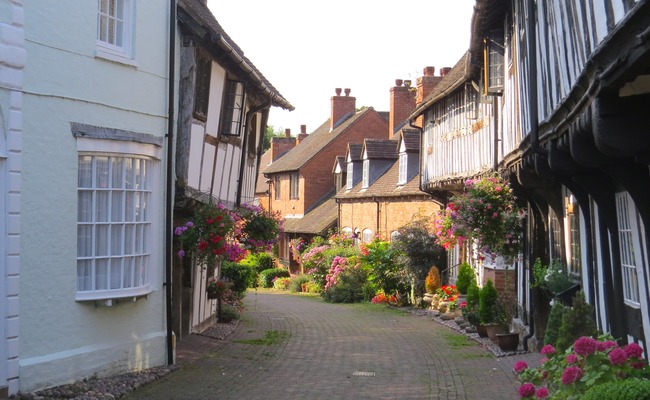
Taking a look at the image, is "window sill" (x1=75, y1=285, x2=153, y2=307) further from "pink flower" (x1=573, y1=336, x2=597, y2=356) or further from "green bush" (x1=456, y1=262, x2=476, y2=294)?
"green bush" (x1=456, y1=262, x2=476, y2=294)

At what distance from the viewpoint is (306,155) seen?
45156mm

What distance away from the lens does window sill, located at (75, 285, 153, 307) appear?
428 inches

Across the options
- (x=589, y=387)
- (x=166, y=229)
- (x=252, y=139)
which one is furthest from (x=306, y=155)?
(x=589, y=387)

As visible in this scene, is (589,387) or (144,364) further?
(144,364)

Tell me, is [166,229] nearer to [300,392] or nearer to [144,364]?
[144,364]

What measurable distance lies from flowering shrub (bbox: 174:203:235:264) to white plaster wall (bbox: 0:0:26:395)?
11.7ft

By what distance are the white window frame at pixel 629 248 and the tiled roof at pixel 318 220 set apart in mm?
30102

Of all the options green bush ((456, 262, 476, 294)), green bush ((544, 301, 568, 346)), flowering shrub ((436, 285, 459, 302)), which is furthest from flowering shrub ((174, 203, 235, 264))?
flowering shrub ((436, 285, 459, 302))

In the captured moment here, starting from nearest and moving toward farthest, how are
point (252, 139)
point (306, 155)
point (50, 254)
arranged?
point (50, 254) → point (252, 139) → point (306, 155)

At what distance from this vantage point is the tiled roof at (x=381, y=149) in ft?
120

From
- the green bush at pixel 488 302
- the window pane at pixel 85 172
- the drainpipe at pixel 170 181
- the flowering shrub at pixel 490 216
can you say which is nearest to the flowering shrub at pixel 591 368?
the window pane at pixel 85 172

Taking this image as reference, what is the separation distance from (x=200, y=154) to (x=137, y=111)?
3.34m

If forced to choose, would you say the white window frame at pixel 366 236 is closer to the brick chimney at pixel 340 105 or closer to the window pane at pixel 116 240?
the brick chimney at pixel 340 105

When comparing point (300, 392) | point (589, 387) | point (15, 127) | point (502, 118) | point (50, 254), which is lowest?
point (300, 392)
